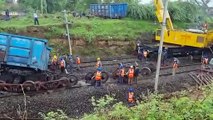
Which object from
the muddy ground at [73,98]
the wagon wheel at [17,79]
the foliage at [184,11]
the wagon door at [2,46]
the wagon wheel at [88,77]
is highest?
the foliage at [184,11]

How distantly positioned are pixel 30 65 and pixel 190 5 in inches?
950

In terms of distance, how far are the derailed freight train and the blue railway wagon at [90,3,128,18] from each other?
54.2 ft

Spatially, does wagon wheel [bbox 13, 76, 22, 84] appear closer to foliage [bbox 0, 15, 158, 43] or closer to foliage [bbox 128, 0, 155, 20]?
foliage [bbox 0, 15, 158, 43]

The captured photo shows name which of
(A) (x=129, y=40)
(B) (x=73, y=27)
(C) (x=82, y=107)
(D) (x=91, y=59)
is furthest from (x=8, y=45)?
(A) (x=129, y=40)

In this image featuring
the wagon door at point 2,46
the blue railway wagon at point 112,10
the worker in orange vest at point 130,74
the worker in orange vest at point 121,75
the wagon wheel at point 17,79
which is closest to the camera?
the wagon door at point 2,46

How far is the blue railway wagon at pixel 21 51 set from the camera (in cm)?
1733

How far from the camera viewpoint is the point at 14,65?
1769cm

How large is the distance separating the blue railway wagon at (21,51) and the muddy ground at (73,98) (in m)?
1.78

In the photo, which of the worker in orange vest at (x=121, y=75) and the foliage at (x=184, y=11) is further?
the foliage at (x=184, y=11)

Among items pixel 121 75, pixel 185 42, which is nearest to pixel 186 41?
pixel 185 42

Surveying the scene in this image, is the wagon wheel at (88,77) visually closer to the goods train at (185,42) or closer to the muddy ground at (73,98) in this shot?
the muddy ground at (73,98)

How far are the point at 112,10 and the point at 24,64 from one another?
17895mm

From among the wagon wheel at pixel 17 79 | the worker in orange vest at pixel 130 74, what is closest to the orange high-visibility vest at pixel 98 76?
the worker in orange vest at pixel 130 74

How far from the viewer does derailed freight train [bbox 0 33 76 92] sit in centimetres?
1734
